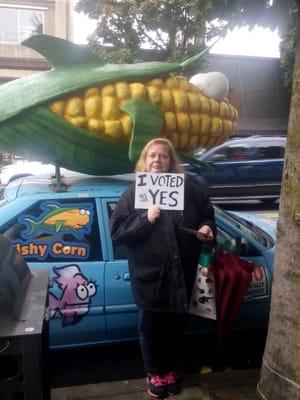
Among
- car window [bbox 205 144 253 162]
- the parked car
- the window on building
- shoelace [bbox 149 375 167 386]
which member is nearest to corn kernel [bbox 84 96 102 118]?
shoelace [bbox 149 375 167 386]

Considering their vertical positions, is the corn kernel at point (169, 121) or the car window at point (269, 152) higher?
the corn kernel at point (169, 121)

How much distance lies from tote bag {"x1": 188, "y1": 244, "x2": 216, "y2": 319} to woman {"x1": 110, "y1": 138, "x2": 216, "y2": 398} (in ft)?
0.14

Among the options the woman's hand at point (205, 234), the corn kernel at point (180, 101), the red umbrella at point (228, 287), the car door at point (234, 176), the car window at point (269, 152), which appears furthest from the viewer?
the car window at point (269, 152)

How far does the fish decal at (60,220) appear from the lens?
344cm

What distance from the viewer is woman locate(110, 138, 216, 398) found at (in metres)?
2.85

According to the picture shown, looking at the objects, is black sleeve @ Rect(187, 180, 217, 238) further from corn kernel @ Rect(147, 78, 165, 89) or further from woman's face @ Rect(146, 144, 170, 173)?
corn kernel @ Rect(147, 78, 165, 89)

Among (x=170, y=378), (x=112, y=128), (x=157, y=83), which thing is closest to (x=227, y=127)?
(x=157, y=83)

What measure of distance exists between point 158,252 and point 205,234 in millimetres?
292

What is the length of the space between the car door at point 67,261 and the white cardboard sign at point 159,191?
32.1 inches

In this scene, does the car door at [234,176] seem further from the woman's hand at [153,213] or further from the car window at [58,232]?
the woman's hand at [153,213]

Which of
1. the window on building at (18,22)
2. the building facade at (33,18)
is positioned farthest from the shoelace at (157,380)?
the window on building at (18,22)

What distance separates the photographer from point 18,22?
2170 cm

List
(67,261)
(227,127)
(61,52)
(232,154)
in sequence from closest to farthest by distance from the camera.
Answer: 1. (67,261)
2. (61,52)
3. (227,127)
4. (232,154)

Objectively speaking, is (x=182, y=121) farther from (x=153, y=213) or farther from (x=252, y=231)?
(x=252, y=231)
